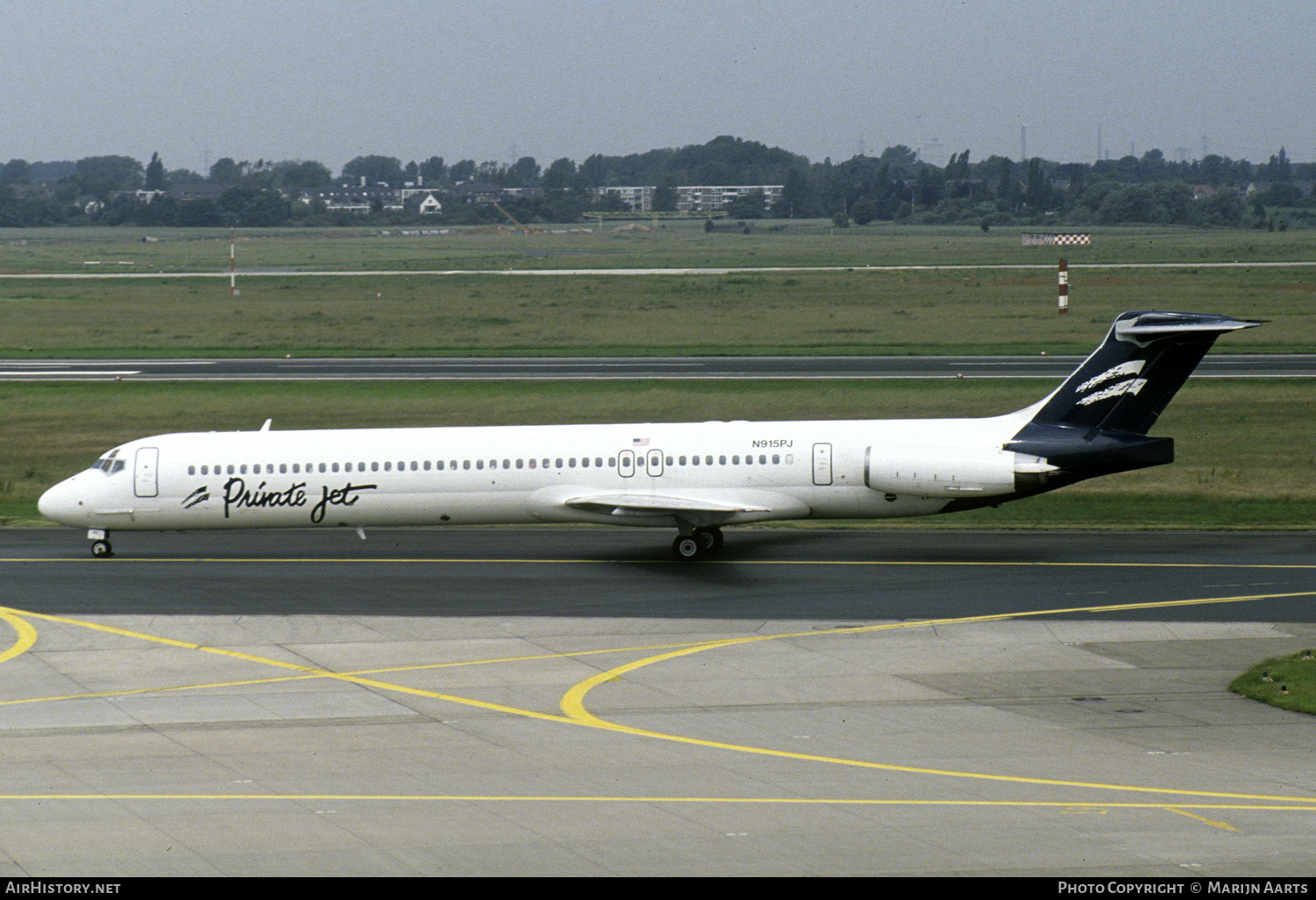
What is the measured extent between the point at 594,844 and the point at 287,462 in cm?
2181

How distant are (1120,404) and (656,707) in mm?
15542

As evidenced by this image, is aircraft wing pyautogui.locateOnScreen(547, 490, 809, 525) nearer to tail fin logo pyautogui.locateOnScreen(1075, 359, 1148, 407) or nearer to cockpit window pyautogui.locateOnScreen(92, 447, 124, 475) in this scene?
tail fin logo pyautogui.locateOnScreen(1075, 359, 1148, 407)

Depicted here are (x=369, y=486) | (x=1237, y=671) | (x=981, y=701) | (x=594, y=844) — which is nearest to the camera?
(x=594, y=844)

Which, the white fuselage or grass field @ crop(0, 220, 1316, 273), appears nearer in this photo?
the white fuselage

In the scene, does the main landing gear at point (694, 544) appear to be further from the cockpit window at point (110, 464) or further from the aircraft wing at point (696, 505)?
the cockpit window at point (110, 464)

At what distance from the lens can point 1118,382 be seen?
111 feet

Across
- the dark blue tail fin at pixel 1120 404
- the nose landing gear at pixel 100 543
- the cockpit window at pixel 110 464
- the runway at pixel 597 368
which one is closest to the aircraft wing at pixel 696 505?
the dark blue tail fin at pixel 1120 404

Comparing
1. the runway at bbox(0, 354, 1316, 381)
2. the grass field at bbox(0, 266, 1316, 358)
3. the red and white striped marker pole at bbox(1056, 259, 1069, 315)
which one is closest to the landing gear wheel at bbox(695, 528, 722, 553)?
the runway at bbox(0, 354, 1316, 381)

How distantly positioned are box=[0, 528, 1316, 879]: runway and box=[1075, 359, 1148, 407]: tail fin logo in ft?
12.9

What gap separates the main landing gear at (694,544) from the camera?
35.6 metres

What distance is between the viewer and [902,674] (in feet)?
83.6

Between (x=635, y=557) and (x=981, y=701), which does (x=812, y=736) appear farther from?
(x=635, y=557)

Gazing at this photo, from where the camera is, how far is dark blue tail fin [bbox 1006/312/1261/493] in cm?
3350
